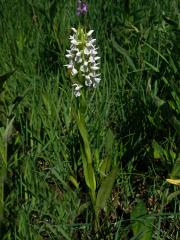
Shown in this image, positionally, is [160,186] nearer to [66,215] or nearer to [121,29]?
[66,215]

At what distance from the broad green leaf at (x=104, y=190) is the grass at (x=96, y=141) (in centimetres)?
5

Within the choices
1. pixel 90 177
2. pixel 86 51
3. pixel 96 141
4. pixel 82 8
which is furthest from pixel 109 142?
pixel 82 8

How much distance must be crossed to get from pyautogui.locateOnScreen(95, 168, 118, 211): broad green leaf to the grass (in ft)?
0.16

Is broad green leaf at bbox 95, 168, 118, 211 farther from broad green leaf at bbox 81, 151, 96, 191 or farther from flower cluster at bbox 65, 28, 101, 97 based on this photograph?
flower cluster at bbox 65, 28, 101, 97

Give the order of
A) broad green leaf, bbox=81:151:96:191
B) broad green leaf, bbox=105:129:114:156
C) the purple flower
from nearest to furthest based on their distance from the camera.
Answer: broad green leaf, bbox=81:151:96:191
broad green leaf, bbox=105:129:114:156
the purple flower

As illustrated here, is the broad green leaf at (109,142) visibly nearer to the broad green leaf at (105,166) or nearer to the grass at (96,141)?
the grass at (96,141)

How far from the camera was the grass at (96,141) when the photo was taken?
1.21 metres

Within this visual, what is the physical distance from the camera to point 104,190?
48.1 inches

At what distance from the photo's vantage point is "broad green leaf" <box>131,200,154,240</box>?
3.66ft

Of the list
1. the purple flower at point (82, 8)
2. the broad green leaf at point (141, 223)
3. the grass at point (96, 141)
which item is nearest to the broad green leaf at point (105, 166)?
the grass at point (96, 141)

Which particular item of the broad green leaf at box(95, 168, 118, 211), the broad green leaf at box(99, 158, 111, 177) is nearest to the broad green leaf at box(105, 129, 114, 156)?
the broad green leaf at box(99, 158, 111, 177)

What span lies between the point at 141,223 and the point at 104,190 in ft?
0.46

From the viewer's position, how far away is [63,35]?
2.32 m

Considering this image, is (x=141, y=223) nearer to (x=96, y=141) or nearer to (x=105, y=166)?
(x=105, y=166)
